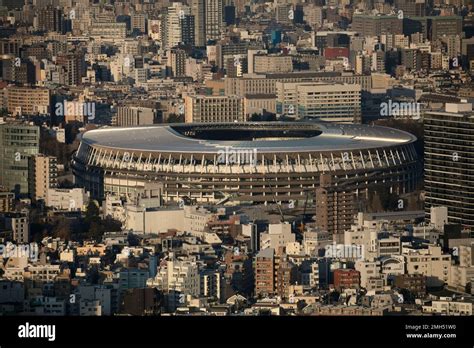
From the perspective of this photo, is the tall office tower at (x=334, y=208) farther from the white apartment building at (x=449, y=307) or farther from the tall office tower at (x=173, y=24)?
the tall office tower at (x=173, y=24)

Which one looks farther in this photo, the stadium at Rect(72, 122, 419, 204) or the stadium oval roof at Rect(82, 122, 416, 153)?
the stadium oval roof at Rect(82, 122, 416, 153)

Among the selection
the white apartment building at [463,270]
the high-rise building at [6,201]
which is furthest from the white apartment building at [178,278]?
the high-rise building at [6,201]

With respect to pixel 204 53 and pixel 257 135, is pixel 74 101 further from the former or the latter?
pixel 204 53

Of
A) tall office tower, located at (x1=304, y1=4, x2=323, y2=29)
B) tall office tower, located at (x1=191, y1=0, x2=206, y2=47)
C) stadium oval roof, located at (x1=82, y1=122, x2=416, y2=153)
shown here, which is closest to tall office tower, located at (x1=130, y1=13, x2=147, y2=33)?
tall office tower, located at (x1=191, y1=0, x2=206, y2=47)

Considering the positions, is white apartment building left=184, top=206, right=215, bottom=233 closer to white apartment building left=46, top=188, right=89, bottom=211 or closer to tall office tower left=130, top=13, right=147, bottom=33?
Result: white apartment building left=46, top=188, right=89, bottom=211

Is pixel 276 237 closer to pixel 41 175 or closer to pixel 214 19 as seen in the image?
pixel 41 175
